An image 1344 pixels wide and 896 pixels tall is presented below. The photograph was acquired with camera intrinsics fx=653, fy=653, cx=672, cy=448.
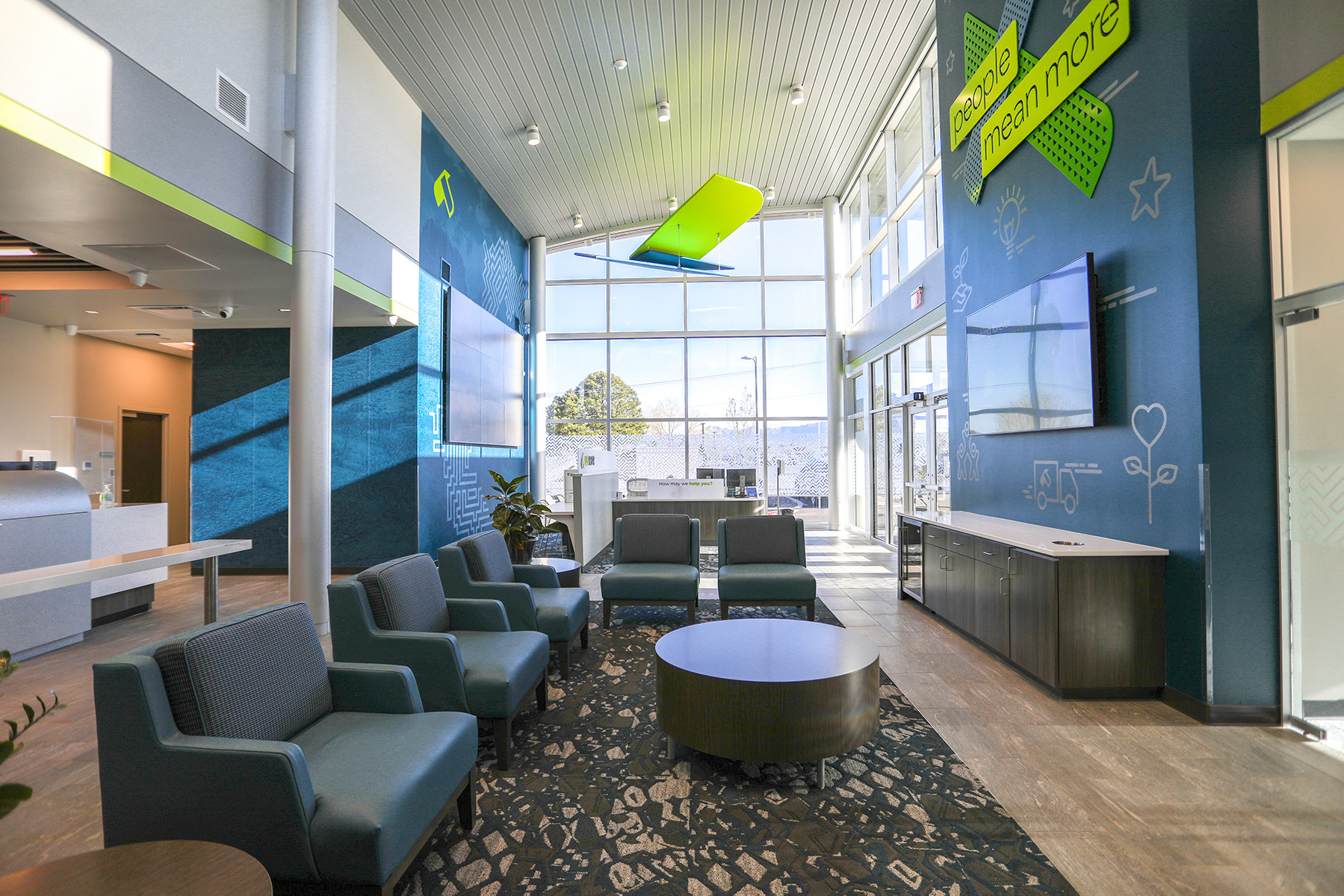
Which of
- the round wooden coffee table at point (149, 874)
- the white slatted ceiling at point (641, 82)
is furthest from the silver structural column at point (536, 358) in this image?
the round wooden coffee table at point (149, 874)

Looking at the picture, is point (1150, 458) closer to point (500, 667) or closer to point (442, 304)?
Answer: point (500, 667)

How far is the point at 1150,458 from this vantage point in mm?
3717

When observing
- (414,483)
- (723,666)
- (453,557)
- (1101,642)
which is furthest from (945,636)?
(414,483)

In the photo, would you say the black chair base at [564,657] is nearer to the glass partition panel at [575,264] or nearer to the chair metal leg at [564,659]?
the chair metal leg at [564,659]

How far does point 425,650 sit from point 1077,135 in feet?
16.3

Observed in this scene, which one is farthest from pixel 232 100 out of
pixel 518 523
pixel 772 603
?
pixel 772 603

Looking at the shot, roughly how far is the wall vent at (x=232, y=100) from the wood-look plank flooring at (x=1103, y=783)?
4.00m

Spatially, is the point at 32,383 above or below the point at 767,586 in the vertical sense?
above

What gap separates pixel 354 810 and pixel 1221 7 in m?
5.17

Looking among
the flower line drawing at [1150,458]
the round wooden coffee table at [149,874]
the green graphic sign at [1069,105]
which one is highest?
the green graphic sign at [1069,105]

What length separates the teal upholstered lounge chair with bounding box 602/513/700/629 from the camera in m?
5.08

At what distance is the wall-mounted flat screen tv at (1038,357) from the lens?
4125 millimetres

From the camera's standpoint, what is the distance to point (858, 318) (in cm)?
1130

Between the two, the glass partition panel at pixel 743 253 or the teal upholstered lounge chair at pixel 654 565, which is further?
the glass partition panel at pixel 743 253
